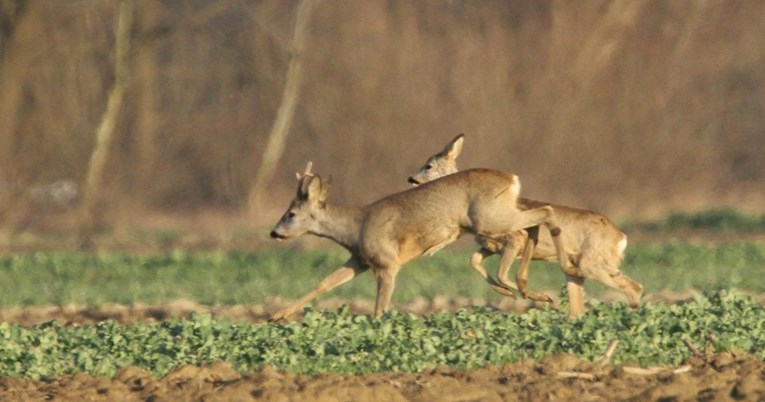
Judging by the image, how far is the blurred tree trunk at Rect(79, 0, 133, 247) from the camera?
110 ft

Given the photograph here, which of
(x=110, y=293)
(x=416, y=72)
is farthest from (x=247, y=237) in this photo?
(x=110, y=293)

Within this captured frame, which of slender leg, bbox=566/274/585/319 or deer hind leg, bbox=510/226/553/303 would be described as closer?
deer hind leg, bbox=510/226/553/303

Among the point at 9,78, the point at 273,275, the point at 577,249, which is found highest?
the point at 9,78

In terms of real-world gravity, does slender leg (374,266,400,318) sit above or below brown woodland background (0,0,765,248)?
below

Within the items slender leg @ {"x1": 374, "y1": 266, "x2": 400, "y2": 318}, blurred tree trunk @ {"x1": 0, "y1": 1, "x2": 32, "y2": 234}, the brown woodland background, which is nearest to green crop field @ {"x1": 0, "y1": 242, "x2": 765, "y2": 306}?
slender leg @ {"x1": 374, "y1": 266, "x2": 400, "y2": 318}

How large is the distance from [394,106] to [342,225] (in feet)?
73.0

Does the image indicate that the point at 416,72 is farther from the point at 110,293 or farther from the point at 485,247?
the point at 485,247

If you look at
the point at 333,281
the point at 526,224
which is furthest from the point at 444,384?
the point at 526,224

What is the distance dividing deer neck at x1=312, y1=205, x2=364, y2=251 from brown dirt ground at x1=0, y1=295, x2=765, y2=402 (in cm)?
336

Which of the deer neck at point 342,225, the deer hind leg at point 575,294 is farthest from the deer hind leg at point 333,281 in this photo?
the deer hind leg at point 575,294

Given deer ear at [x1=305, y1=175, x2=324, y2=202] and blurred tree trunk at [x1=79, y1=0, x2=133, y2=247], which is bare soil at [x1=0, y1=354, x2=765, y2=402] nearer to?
deer ear at [x1=305, y1=175, x2=324, y2=202]

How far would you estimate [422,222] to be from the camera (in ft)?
45.2

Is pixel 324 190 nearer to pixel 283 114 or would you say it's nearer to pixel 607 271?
pixel 607 271

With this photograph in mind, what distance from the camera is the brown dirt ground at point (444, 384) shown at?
9.89m
